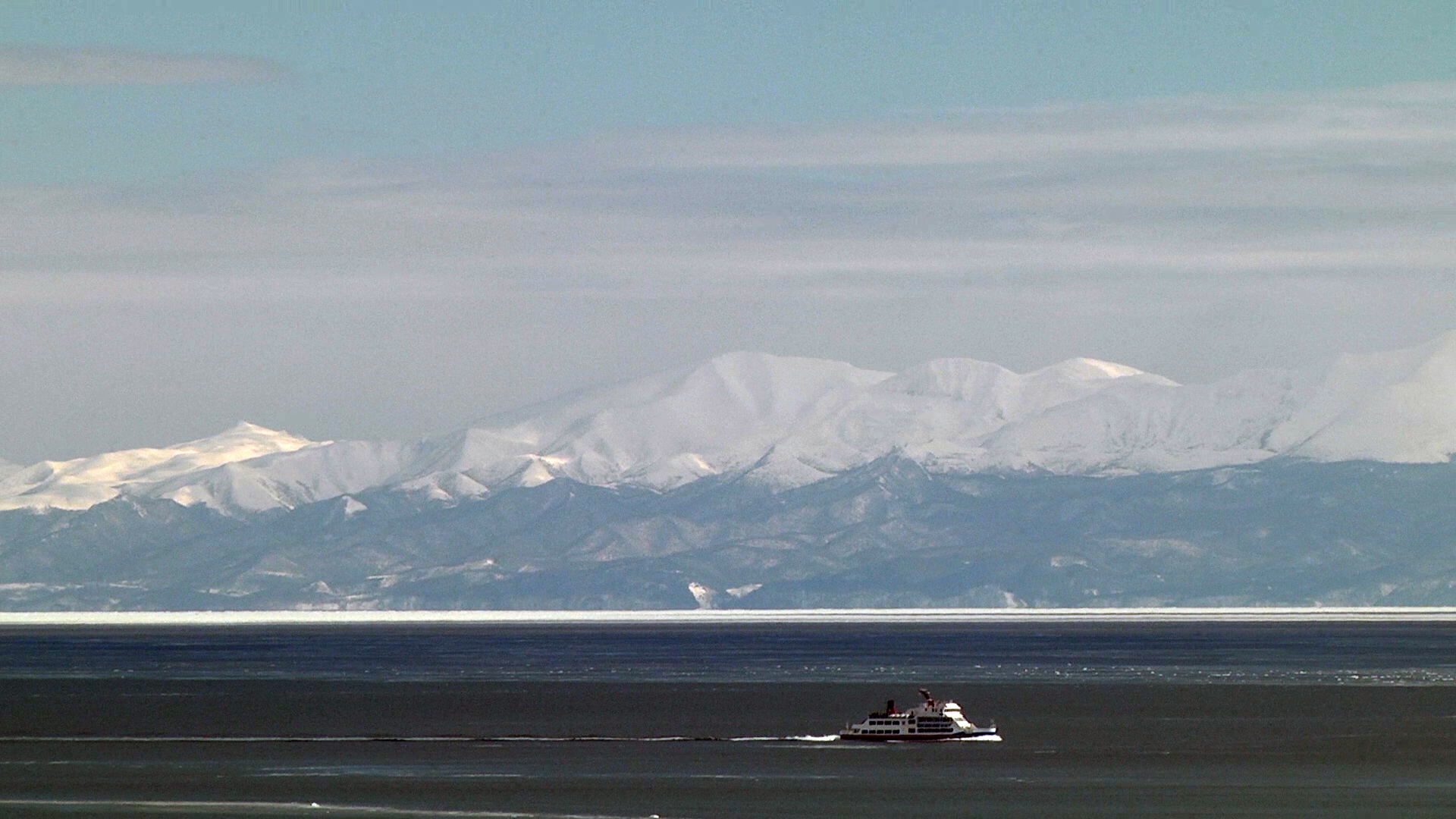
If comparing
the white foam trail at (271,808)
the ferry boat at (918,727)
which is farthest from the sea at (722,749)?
the ferry boat at (918,727)

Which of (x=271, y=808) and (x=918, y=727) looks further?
(x=918, y=727)

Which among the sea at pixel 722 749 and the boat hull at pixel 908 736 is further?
the boat hull at pixel 908 736

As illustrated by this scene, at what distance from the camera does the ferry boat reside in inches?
4136

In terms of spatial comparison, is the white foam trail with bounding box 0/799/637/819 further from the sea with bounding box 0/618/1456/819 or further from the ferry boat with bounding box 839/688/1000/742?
the ferry boat with bounding box 839/688/1000/742

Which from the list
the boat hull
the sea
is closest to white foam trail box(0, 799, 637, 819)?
the sea

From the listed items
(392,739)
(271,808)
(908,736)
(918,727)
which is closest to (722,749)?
(908,736)

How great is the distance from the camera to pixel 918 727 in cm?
10612

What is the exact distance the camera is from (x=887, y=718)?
106 metres

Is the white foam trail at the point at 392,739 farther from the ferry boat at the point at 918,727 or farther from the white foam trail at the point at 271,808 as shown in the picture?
the white foam trail at the point at 271,808

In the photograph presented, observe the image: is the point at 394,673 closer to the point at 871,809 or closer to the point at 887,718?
the point at 887,718

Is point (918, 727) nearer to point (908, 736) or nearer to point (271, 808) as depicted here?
point (908, 736)

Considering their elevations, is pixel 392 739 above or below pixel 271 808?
above

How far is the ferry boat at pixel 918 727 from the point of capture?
10506cm

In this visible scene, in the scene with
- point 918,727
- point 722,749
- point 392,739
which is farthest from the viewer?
point 392,739
